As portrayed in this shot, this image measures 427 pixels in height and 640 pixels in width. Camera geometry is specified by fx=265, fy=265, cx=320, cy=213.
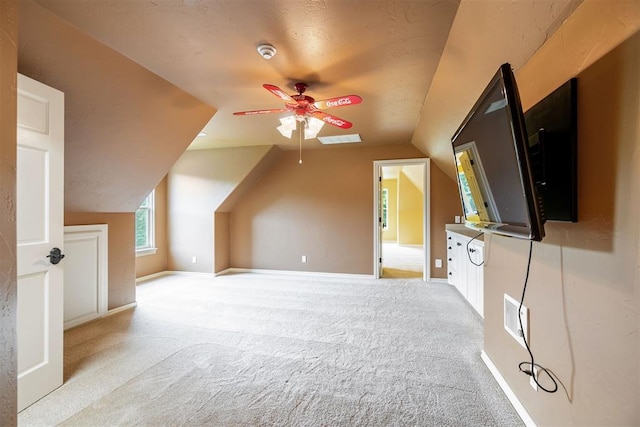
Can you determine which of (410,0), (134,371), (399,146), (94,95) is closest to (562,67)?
(410,0)

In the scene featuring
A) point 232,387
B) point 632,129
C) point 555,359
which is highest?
point 632,129

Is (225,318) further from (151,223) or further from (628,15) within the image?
(628,15)

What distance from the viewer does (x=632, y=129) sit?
83cm

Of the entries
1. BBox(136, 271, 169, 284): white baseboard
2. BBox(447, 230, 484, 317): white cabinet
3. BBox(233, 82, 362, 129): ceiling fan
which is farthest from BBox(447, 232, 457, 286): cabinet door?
BBox(136, 271, 169, 284): white baseboard

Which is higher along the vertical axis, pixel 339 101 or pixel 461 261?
pixel 339 101

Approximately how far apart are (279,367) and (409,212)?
7.97m

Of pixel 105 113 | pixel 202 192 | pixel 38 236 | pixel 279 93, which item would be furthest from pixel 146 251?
pixel 279 93

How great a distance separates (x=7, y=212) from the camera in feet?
3.58

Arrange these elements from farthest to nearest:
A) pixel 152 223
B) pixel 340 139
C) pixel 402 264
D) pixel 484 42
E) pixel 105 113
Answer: pixel 402 264
pixel 152 223
pixel 340 139
pixel 105 113
pixel 484 42

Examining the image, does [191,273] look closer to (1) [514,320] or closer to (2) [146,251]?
(2) [146,251]

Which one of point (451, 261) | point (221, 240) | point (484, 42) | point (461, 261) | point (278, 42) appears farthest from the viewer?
point (221, 240)

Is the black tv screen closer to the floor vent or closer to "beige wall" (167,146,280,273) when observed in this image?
the floor vent

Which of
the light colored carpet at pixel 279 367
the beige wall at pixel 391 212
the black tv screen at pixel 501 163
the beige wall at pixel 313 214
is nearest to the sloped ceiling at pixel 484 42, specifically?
the black tv screen at pixel 501 163

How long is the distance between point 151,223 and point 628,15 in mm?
5824
